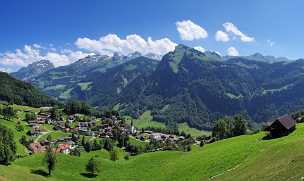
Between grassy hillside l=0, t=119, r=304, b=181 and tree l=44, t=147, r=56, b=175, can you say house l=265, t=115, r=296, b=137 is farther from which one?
tree l=44, t=147, r=56, b=175

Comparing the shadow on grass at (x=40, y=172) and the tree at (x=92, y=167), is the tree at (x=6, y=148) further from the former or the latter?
the tree at (x=92, y=167)

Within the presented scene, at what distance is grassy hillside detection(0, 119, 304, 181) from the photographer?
5783cm

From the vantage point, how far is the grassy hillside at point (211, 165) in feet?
190

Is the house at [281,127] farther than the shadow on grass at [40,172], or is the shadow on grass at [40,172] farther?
the shadow on grass at [40,172]

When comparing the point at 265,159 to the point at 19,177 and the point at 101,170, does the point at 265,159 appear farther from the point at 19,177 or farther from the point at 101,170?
the point at 101,170

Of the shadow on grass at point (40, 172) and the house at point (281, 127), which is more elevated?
the house at point (281, 127)

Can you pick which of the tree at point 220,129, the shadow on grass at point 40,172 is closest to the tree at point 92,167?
the shadow on grass at point 40,172

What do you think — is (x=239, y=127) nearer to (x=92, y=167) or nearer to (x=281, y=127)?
(x=281, y=127)

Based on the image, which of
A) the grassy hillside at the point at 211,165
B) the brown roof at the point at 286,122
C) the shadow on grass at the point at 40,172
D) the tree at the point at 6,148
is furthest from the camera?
the shadow on grass at the point at 40,172

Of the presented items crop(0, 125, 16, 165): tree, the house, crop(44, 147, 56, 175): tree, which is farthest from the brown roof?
crop(0, 125, 16, 165): tree

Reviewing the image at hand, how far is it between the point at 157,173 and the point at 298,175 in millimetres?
65092

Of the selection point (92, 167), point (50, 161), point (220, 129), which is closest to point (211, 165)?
point (92, 167)

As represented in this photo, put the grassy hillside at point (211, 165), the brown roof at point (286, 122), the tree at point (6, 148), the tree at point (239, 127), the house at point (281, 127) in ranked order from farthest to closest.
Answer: the tree at point (239, 127), the tree at point (6, 148), the brown roof at point (286, 122), the house at point (281, 127), the grassy hillside at point (211, 165)

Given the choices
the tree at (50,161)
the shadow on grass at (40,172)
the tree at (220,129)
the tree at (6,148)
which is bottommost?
the shadow on grass at (40,172)
